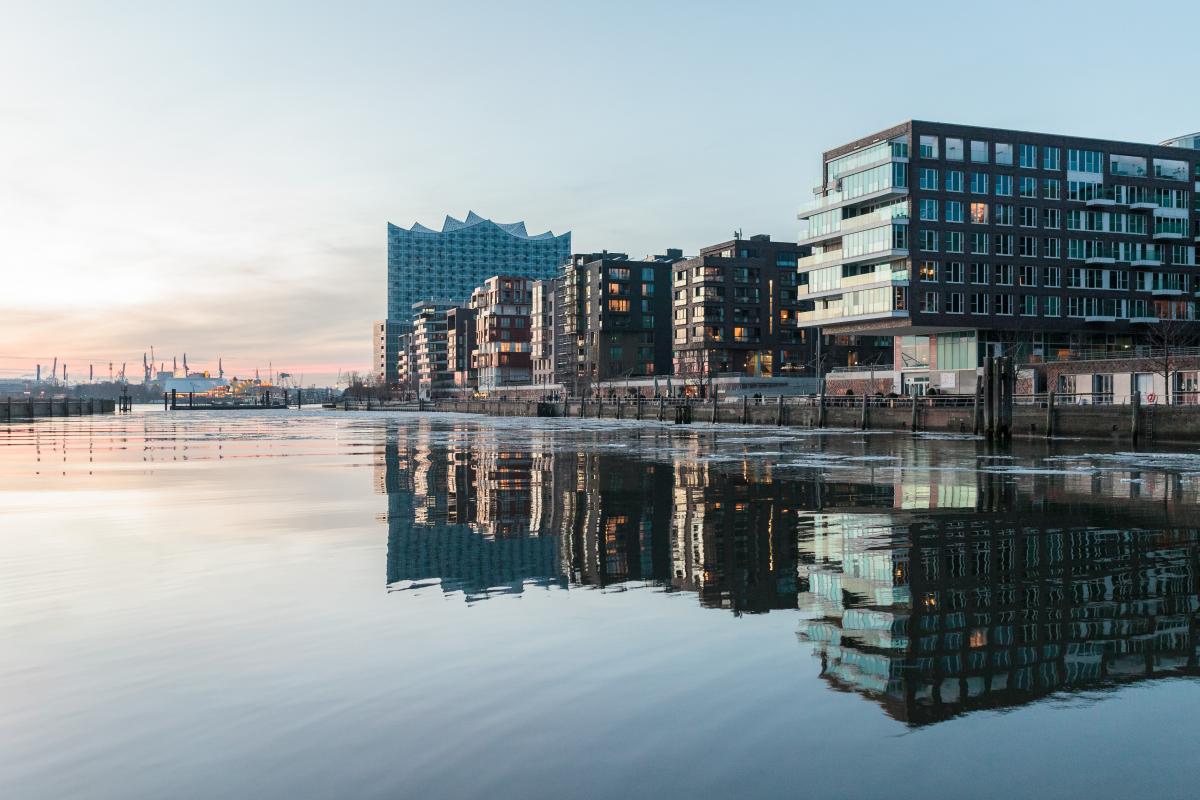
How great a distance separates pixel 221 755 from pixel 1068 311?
122 meters

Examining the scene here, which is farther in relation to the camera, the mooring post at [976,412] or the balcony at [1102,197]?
the balcony at [1102,197]

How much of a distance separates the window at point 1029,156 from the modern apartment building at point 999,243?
16cm

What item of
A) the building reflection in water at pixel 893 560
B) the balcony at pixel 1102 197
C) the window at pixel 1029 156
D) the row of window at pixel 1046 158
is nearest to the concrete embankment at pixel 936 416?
the building reflection in water at pixel 893 560

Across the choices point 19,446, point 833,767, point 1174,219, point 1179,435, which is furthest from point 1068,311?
point 833,767

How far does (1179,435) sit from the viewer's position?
181 feet

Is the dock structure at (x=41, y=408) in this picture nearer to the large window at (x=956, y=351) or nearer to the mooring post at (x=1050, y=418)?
the large window at (x=956, y=351)

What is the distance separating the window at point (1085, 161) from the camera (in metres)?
115

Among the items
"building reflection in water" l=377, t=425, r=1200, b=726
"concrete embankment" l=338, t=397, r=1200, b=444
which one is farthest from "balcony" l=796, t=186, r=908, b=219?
"building reflection in water" l=377, t=425, r=1200, b=726

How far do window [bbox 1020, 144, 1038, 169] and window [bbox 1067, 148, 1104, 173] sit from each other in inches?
184

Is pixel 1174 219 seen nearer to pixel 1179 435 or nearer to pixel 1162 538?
pixel 1179 435

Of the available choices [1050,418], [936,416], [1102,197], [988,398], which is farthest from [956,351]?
[1050,418]

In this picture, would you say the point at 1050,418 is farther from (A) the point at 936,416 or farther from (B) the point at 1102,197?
(B) the point at 1102,197

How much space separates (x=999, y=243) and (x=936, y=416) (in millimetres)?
47160

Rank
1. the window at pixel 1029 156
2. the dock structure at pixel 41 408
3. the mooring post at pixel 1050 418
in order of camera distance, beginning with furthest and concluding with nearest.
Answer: the dock structure at pixel 41 408
the window at pixel 1029 156
the mooring post at pixel 1050 418
